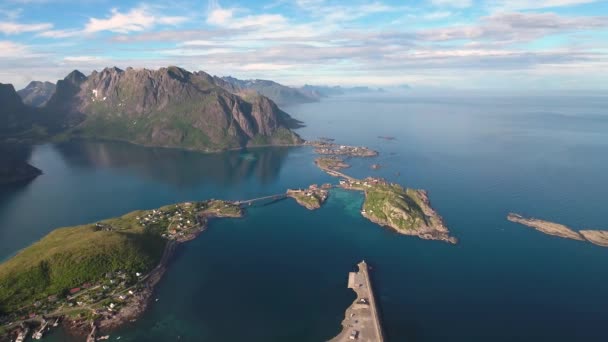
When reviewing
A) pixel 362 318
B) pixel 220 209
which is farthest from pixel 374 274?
pixel 220 209

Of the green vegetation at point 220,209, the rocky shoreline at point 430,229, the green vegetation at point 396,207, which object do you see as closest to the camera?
the rocky shoreline at point 430,229

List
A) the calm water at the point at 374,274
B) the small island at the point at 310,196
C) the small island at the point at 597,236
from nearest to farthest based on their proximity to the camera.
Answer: the calm water at the point at 374,274 < the small island at the point at 597,236 < the small island at the point at 310,196

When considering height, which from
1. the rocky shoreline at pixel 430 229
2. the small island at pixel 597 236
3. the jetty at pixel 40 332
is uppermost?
the jetty at pixel 40 332

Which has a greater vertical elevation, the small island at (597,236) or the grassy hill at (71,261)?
the grassy hill at (71,261)

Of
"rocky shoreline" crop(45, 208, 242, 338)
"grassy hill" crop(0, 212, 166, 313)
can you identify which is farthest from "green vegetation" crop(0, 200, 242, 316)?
"rocky shoreline" crop(45, 208, 242, 338)

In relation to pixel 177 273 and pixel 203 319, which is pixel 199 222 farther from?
pixel 203 319

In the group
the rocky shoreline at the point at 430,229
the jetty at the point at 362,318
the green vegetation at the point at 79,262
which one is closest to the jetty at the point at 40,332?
the green vegetation at the point at 79,262

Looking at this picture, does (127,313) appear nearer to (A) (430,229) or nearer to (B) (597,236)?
(A) (430,229)

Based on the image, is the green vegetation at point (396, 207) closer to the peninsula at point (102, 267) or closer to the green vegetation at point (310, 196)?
the peninsula at point (102, 267)
